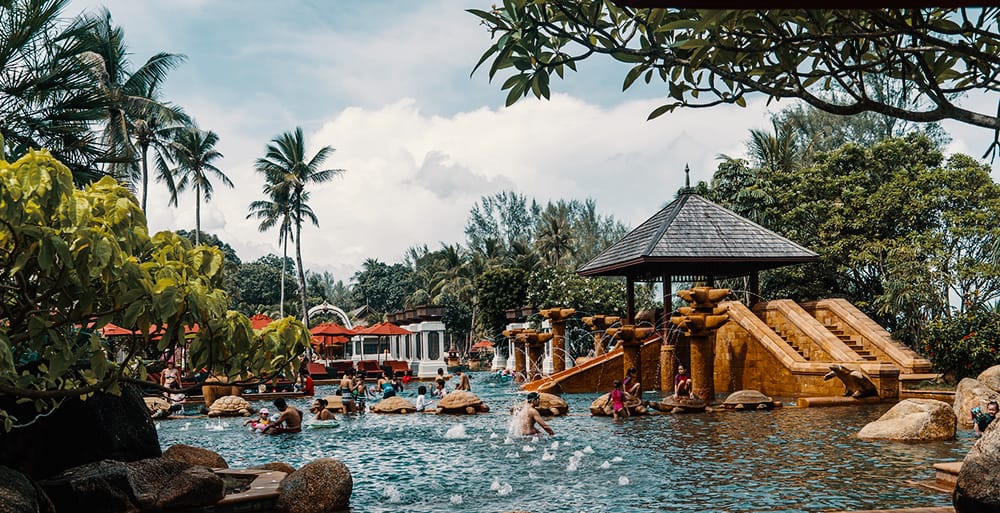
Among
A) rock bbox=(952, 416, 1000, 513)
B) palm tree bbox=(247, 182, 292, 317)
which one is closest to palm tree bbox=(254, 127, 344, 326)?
palm tree bbox=(247, 182, 292, 317)

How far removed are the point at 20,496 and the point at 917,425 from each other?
13.7 m

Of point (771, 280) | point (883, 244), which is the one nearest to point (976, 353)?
point (883, 244)

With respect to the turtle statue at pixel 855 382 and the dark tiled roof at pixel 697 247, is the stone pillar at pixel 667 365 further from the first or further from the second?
the turtle statue at pixel 855 382

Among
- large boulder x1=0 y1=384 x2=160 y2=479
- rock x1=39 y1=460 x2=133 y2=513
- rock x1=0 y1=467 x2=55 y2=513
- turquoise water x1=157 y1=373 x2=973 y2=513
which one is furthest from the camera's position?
turquoise water x1=157 y1=373 x2=973 y2=513

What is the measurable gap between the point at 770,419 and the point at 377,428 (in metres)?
9.23

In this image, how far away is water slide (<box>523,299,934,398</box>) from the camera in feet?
72.6

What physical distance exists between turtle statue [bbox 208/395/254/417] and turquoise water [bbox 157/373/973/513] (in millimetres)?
2510

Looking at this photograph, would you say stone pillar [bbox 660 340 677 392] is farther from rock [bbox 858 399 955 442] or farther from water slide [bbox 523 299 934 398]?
rock [bbox 858 399 955 442]

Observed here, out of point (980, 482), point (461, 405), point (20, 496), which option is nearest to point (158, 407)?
point (461, 405)

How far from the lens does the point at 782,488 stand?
10539 millimetres

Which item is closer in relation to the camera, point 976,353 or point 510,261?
point 976,353

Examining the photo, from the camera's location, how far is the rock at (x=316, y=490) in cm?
983

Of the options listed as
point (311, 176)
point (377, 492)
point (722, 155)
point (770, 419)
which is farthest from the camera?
point (311, 176)

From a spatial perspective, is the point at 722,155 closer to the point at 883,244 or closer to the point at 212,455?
the point at 883,244
